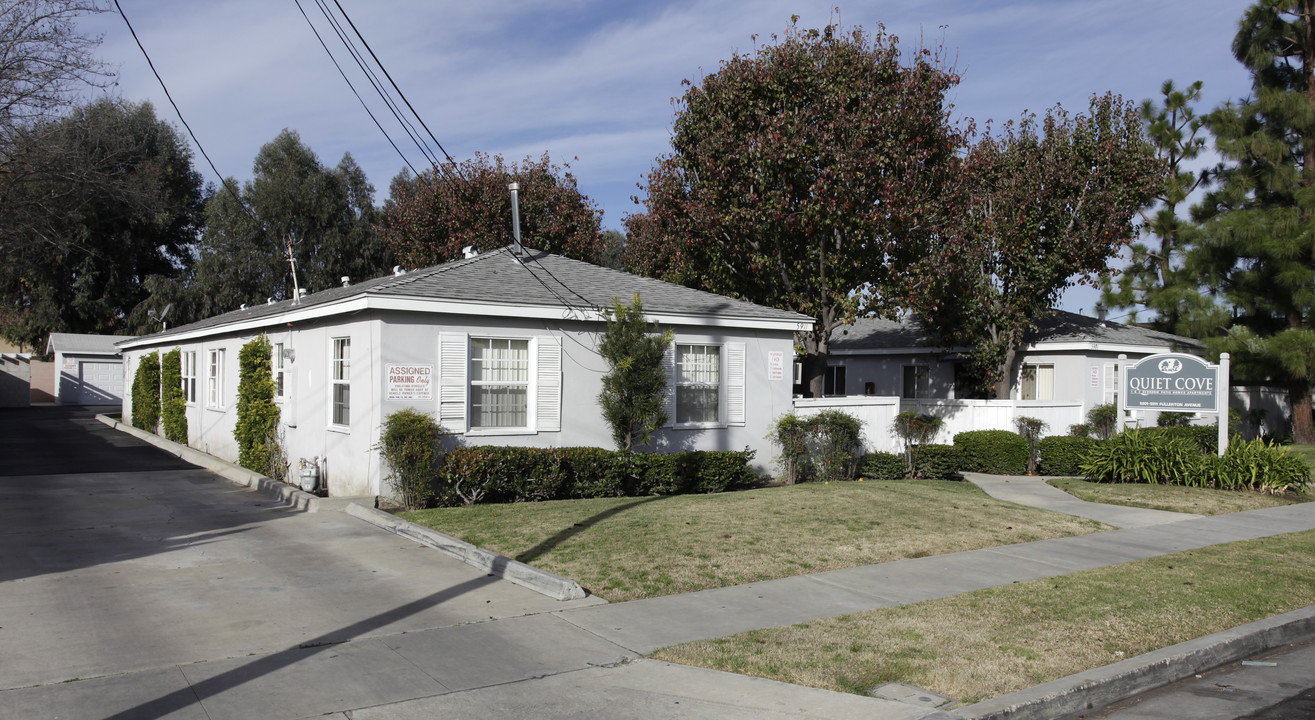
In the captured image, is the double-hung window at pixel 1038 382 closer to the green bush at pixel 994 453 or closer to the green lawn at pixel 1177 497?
the green bush at pixel 994 453

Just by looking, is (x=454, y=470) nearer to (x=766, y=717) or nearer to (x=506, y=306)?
(x=506, y=306)

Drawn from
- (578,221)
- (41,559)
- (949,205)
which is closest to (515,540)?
(41,559)

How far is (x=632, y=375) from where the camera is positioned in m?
14.7

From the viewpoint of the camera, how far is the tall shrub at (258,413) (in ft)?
56.0

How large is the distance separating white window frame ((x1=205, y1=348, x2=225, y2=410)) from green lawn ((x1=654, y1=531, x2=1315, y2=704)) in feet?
56.0

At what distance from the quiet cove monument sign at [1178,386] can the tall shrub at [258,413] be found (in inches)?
647

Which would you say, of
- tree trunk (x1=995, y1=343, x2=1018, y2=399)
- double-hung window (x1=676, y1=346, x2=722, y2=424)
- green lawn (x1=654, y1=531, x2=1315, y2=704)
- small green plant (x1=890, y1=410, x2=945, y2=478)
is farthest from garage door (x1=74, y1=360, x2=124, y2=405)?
green lawn (x1=654, y1=531, x2=1315, y2=704)

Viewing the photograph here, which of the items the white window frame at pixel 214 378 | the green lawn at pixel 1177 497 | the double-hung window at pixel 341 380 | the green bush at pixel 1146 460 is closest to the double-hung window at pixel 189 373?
the white window frame at pixel 214 378

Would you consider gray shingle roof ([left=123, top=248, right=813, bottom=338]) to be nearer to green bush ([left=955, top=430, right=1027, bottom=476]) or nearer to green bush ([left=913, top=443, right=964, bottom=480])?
green bush ([left=913, top=443, right=964, bottom=480])

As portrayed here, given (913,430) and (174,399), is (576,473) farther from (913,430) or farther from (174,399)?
(174,399)

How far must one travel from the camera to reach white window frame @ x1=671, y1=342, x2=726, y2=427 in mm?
16141

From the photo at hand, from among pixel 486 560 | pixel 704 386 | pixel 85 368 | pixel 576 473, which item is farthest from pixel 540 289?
pixel 85 368

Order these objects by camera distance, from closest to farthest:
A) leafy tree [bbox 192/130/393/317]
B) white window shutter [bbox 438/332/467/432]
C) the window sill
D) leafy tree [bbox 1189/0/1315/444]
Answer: white window shutter [bbox 438/332/467/432]
the window sill
leafy tree [bbox 1189/0/1315/444]
leafy tree [bbox 192/130/393/317]

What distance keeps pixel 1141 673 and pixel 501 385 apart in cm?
996
